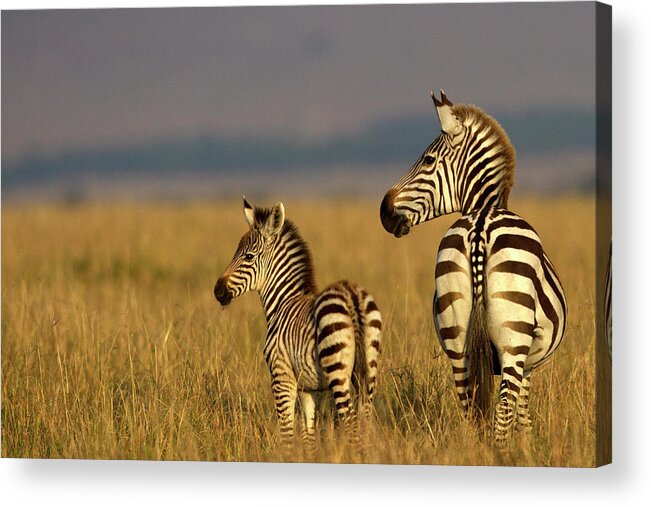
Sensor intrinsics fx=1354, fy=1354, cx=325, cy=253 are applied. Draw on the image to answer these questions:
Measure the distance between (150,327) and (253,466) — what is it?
2.28 m

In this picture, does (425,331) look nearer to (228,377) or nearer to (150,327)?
(228,377)

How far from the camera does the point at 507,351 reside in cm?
864

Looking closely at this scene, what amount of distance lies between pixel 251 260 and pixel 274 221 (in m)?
0.33

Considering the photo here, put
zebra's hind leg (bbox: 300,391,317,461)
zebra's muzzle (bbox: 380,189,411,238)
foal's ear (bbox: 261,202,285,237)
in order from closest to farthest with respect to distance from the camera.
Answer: zebra's hind leg (bbox: 300,391,317,461), zebra's muzzle (bbox: 380,189,411,238), foal's ear (bbox: 261,202,285,237)

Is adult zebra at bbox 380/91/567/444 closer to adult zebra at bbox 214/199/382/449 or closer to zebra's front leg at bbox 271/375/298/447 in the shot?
adult zebra at bbox 214/199/382/449

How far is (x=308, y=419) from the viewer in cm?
916

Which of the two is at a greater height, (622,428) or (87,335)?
(87,335)

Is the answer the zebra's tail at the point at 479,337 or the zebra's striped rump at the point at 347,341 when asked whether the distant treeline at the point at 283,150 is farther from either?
the zebra's striped rump at the point at 347,341

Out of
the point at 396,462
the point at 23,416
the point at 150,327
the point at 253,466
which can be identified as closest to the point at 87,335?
the point at 150,327

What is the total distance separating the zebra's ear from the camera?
30.1ft

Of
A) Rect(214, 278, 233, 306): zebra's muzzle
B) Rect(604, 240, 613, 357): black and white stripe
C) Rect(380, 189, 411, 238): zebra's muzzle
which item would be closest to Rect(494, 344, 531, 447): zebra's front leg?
Answer: Rect(604, 240, 613, 357): black and white stripe

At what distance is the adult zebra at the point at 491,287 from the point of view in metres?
8.64

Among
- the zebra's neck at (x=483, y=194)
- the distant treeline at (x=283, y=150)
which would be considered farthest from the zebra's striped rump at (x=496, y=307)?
the distant treeline at (x=283, y=150)

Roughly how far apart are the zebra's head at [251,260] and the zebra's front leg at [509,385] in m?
1.90
